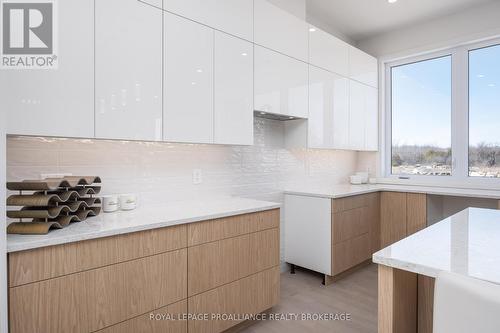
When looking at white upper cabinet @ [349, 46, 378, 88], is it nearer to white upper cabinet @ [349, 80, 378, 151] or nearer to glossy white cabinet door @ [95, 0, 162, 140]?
white upper cabinet @ [349, 80, 378, 151]

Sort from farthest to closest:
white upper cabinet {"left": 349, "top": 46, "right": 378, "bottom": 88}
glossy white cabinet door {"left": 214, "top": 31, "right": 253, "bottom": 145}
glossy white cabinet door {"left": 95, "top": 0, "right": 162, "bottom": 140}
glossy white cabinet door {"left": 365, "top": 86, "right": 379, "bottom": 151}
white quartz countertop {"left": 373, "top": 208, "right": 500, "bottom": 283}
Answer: glossy white cabinet door {"left": 365, "top": 86, "right": 379, "bottom": 151} < white upper cabinet {"left": 349, "top": 46, "right": 378, "bottom": 88} < glossy white cabinet door {"left": 214, "top": 31, "right": 253, "bottom": 145} < glossy white cabinet door {"left": 95, "top": 0, "right": 162, "bottom": 140} < white quartz countertop {"left": 373, "top": 208, "right": 500, "bottom": 283}

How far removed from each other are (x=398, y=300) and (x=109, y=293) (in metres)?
1.29

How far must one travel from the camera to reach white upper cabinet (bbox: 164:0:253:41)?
1947 millimetres

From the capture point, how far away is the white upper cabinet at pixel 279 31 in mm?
2441

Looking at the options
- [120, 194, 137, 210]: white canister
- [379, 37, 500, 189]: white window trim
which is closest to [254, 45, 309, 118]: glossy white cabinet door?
[120, 194, 137, 210]: white canister

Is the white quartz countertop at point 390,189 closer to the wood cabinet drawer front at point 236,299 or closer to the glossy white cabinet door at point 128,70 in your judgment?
the wood cabinet drawer front at point 236,299

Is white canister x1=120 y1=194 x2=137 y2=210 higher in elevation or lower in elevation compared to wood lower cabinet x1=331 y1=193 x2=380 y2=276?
higher

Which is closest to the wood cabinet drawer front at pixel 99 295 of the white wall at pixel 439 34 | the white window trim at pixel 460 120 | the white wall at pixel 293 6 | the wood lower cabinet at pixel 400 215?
the white wall at pixel 293 6

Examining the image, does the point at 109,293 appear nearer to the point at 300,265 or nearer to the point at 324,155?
the point at 300,265

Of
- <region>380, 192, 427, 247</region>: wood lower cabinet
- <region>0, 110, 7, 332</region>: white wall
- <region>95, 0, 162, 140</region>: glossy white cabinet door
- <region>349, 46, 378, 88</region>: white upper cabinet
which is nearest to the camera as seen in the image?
<region>0, 110, 7, 332</region>: white wall

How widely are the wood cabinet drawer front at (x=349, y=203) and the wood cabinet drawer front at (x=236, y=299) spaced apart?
936mm

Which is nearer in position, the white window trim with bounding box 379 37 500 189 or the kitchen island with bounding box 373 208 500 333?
the kitchen island with bounding box 373 208 500 333

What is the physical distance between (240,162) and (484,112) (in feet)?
9.71

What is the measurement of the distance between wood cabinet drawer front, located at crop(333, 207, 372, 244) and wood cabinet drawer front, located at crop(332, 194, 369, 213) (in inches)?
1.6
